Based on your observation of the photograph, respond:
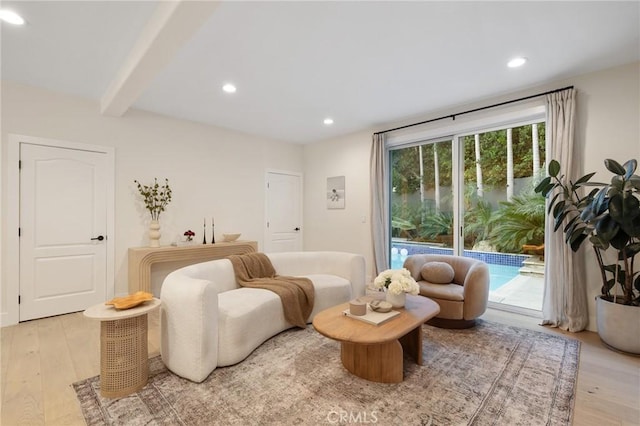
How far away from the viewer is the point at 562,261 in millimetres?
3098

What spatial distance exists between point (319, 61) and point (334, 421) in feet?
9.50

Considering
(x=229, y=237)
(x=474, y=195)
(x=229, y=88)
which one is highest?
(x=229, y=88)

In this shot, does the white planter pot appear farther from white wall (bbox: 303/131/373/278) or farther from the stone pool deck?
white wall (bbox: 303/131/373/278)

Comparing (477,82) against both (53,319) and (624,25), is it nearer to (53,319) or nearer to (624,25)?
(624,25)

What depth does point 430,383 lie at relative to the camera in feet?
6.84

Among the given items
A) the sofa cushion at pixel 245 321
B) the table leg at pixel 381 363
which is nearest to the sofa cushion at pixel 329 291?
the sofa cushion at pixel 245 321

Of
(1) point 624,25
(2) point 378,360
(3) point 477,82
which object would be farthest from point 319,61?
(2) point 378,360

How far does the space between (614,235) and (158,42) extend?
13.0ft

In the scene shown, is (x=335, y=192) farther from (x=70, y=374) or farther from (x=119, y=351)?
(x=70, y=374)

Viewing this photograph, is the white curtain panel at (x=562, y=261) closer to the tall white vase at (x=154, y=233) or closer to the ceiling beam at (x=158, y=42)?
the ceiling beam at (x=158, y=42)

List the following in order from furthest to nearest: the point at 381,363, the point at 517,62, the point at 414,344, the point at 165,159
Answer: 1. the point at 165,159
2. the point at 517,62
3. the point at 414,344
4. the point at 381,363

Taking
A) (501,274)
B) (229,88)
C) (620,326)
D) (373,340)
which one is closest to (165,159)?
(229,88)

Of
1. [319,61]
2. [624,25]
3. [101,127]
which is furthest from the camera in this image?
[101,127]

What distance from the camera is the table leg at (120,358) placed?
6.37 ft
